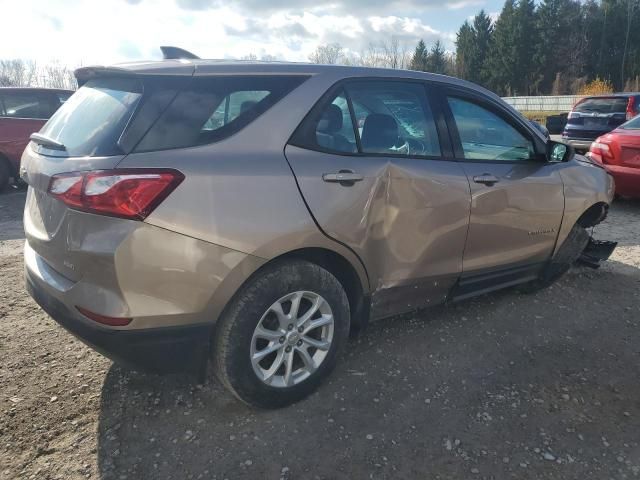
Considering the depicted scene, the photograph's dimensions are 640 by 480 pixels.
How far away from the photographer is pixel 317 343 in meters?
2.69

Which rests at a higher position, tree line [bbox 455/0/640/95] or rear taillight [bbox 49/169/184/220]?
tree line [bbox 455/0/640/95]

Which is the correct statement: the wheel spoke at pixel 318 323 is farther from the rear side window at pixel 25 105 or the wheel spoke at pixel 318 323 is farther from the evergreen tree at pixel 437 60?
the evergreen tree at pixel 437 60

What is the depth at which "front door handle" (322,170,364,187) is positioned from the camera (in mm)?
2539

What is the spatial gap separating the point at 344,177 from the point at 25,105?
8.41m

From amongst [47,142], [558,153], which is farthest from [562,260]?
[47,142]

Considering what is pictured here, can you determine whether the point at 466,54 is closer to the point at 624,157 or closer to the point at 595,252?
the point at 624,157

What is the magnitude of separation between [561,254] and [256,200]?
9.85 feet

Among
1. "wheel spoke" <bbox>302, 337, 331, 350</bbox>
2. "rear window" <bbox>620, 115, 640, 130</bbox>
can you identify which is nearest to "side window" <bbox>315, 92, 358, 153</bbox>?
"wheel spoke" <bbox>302, 337, 331, 350</bbox>

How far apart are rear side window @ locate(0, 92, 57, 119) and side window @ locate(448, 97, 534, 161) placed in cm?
817

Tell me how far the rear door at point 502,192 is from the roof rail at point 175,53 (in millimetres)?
1620

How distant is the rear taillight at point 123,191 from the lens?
2.06 metres

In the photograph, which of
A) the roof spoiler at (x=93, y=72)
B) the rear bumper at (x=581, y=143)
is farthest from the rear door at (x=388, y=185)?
the rear bumper at (x=581, y=143)

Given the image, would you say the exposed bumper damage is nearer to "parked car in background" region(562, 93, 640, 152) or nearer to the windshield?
the windshield

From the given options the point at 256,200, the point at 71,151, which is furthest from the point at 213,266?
the point at 71,151
